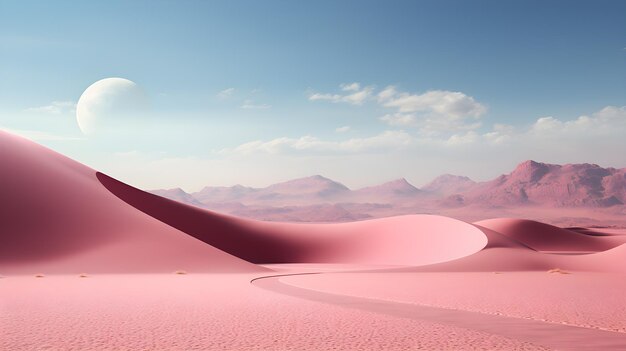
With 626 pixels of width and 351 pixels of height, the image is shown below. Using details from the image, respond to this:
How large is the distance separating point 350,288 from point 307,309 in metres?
9.79

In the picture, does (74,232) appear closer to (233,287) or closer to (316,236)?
(233,287)

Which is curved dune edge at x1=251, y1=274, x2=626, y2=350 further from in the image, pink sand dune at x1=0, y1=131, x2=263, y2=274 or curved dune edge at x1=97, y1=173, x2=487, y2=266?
curved dune edge at x1=97, y1=173, x2=487, y2=266

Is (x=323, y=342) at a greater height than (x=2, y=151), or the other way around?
(x=2, y=151)

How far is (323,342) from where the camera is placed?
13953 mm

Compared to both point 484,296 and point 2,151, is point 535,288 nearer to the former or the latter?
point 484,296

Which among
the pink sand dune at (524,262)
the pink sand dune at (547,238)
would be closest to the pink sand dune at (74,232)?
the pink sand dune at (524,262)

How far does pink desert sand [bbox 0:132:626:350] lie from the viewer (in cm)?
1470

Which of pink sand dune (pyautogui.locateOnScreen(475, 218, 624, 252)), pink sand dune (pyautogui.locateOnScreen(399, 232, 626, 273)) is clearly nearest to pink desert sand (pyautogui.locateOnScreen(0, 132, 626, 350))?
pink sand dune (pyautogui.locateOnScreen(399, 232, 626, 273))

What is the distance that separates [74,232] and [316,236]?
4009cm

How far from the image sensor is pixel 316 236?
274ft

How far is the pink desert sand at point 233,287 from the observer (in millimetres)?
14695

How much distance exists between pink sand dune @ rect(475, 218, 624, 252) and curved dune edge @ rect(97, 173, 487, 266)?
3395cm

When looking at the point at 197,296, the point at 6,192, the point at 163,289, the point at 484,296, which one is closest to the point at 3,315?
the point at 197,296

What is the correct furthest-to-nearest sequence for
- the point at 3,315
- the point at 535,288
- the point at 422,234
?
the point at 422,234, the point at 535,288, the point at 3,315
